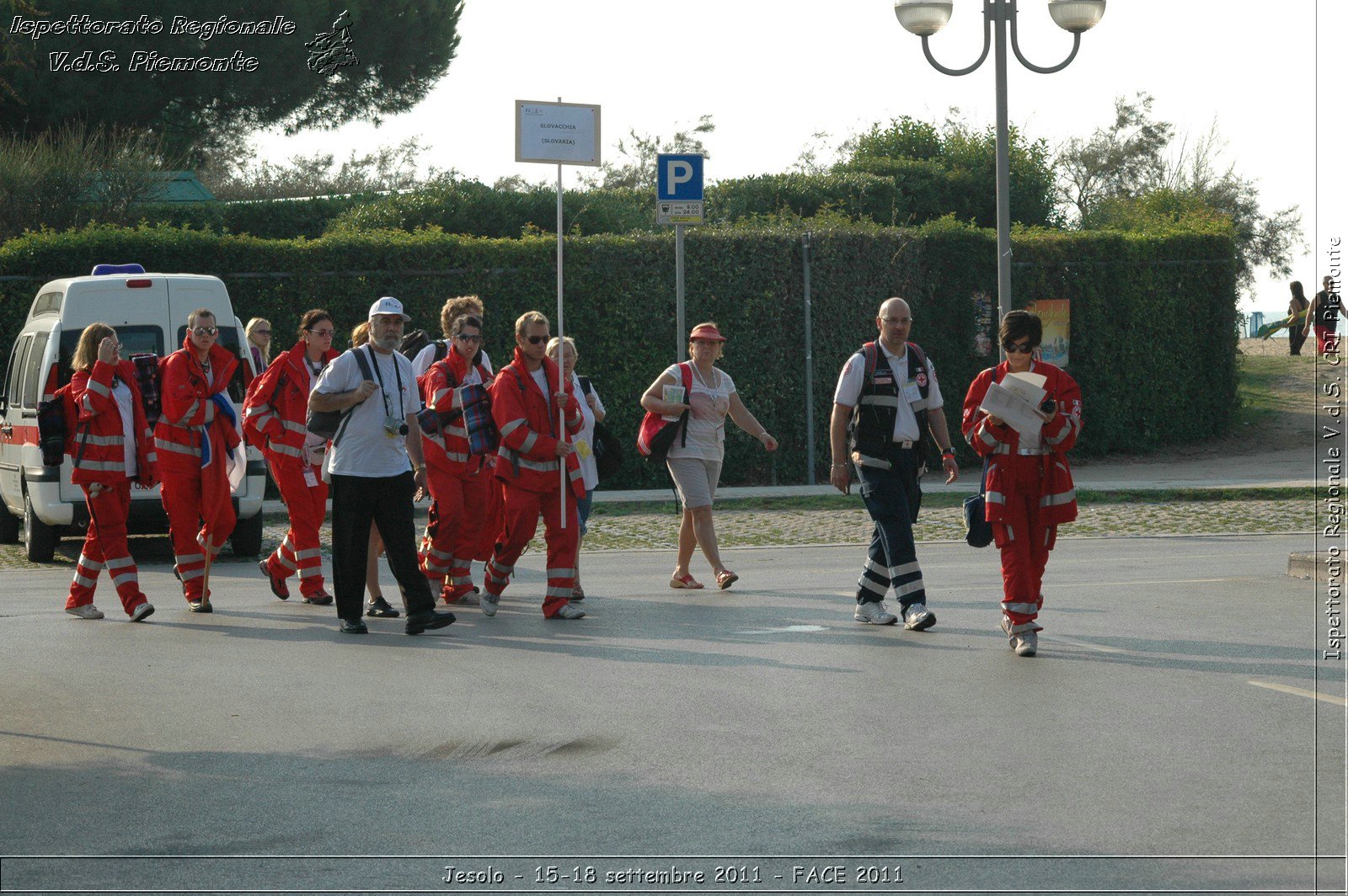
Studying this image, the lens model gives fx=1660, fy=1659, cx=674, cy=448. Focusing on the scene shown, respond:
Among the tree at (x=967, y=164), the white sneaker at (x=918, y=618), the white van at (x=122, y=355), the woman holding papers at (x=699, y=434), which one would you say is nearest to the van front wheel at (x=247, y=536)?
the white van at (x=122, y=355)

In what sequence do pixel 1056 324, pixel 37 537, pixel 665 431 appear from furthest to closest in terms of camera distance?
pixel 1056 324, pixel 37 537, pixel 665 431

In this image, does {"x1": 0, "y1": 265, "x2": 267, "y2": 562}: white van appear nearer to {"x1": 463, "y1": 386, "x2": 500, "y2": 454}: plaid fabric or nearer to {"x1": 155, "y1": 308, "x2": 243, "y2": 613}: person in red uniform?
{"x1": 155, "y1": 308, "x2": 243, "y2": 613}: person in red uniform

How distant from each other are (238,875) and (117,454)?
6121mm

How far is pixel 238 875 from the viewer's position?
512cm

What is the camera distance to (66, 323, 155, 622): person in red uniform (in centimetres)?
1059

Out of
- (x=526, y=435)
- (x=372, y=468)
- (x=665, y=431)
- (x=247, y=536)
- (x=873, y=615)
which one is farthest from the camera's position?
(x=247, y=536)

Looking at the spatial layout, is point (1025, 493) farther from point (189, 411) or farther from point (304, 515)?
point (189, 411)

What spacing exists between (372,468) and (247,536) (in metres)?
5.25

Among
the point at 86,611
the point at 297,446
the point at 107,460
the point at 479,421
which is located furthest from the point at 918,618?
the point at 86,611

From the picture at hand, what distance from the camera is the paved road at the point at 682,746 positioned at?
529 centimetres

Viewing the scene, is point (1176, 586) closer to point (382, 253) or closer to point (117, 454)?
point (117, 454)

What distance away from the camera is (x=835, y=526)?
16203mm

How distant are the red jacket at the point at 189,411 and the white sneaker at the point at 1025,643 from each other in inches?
213

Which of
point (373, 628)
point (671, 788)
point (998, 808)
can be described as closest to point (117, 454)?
point (373, 628)
